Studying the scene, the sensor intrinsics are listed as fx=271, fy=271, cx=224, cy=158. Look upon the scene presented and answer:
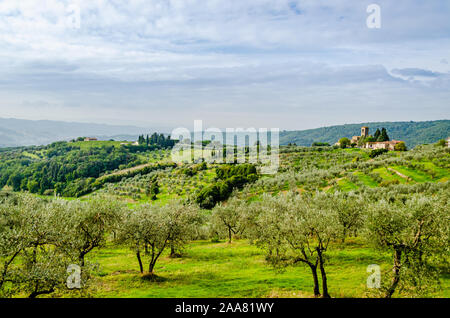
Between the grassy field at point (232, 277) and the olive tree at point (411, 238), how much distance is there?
321cm

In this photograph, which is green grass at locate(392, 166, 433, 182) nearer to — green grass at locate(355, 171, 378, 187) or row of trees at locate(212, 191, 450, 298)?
green grass at locate(355, 171, 378, 187)

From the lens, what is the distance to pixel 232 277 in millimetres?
33625

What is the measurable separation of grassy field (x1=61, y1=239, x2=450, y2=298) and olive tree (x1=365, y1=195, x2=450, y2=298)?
Result: 10.5ft

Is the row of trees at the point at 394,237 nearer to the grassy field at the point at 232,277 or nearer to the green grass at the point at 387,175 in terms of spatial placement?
the grassy field at the point at 232,277

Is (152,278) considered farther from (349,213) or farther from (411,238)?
(349,213)

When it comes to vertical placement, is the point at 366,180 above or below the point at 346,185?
above

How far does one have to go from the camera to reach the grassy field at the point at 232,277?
27.5 metres

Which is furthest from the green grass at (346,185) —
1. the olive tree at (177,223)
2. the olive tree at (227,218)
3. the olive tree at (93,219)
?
the olive tree at (93,219)

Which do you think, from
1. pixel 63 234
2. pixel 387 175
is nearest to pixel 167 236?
pixel 63 234

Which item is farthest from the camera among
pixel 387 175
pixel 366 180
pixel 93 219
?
pixel 387 175

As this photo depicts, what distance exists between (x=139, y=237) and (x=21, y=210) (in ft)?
43.1

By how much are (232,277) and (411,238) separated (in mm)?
19834
